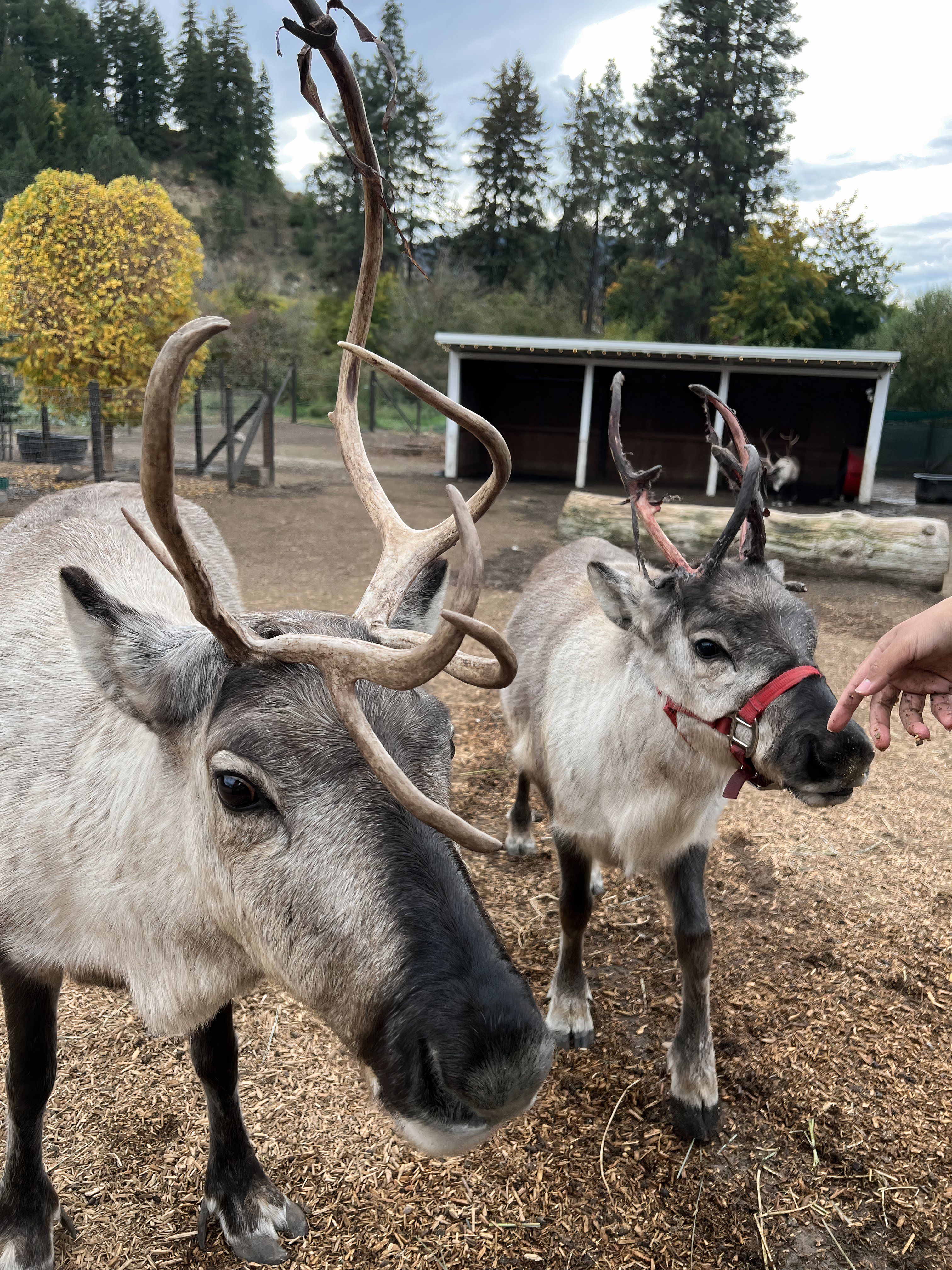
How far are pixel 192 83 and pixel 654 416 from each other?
62.6 meters


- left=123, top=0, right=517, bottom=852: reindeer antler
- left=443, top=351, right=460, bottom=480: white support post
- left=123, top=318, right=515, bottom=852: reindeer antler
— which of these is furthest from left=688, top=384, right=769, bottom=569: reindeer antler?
left=443, top=351, right=460, bottom=480: white support post

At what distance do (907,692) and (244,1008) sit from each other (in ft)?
8.93

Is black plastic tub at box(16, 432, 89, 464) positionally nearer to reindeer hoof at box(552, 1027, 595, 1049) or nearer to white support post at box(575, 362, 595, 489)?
white support post at box(575, 362, 595, 489)

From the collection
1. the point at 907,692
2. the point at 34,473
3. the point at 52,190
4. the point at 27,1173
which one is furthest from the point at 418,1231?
the point at 52,190

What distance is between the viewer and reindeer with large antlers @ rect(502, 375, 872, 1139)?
8.75ft

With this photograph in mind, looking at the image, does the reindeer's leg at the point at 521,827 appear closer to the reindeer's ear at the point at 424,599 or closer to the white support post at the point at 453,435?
the reindeer's ear at the point at 424,599

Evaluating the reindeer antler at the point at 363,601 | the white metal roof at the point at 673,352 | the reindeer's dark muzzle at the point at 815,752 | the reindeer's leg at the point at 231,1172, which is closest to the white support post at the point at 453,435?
the white metal roof at the point at 673,352

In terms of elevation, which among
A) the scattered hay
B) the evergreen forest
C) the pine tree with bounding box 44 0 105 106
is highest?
the pine tree with bounding box 44 0 105 106

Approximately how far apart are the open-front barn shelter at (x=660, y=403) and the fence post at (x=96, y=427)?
24.9ft

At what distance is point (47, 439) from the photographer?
14.3 m

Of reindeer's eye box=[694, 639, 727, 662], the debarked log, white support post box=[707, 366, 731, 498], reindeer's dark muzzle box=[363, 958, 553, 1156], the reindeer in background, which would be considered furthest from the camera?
white support post box=[707, 366, 731, 498]

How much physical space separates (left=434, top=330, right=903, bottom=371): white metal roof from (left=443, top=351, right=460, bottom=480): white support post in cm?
32

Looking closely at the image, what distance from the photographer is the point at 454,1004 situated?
1411mm

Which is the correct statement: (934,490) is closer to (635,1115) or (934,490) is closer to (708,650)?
(708,650)
